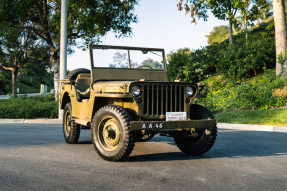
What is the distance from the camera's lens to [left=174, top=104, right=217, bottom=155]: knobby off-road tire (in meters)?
6.26

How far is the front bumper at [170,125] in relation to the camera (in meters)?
5.39

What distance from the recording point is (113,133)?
5891 millimetres

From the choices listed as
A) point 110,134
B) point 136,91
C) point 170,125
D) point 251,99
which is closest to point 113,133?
point 110,134

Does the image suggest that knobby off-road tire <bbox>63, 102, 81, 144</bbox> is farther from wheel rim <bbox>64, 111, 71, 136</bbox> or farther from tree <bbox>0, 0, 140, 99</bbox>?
tree <bbox>0, 0, 140, 99</bbox>

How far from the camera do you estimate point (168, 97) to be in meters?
6.00

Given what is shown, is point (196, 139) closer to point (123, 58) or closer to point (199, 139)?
point (199, 139)

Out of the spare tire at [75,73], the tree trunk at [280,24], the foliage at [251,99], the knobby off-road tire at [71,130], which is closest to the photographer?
the knobby off-road tire at [71,130]

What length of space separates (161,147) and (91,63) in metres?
2.57

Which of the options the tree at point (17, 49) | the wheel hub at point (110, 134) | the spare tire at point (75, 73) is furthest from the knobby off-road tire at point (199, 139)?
the tree at point (17, 49)

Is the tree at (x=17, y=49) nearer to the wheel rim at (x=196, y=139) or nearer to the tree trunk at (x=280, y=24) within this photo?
the tree trunk at (x=280, y=24)

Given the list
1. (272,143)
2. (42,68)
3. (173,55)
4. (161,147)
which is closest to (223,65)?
(173,55)

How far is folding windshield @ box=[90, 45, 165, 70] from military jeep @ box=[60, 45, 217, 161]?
0.08 ft

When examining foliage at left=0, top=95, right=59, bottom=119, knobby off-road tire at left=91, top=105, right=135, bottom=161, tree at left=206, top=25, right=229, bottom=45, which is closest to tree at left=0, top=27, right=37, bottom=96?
foliage at left=0, top=95, right=59, bottom=119

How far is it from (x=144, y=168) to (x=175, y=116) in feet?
3.81
